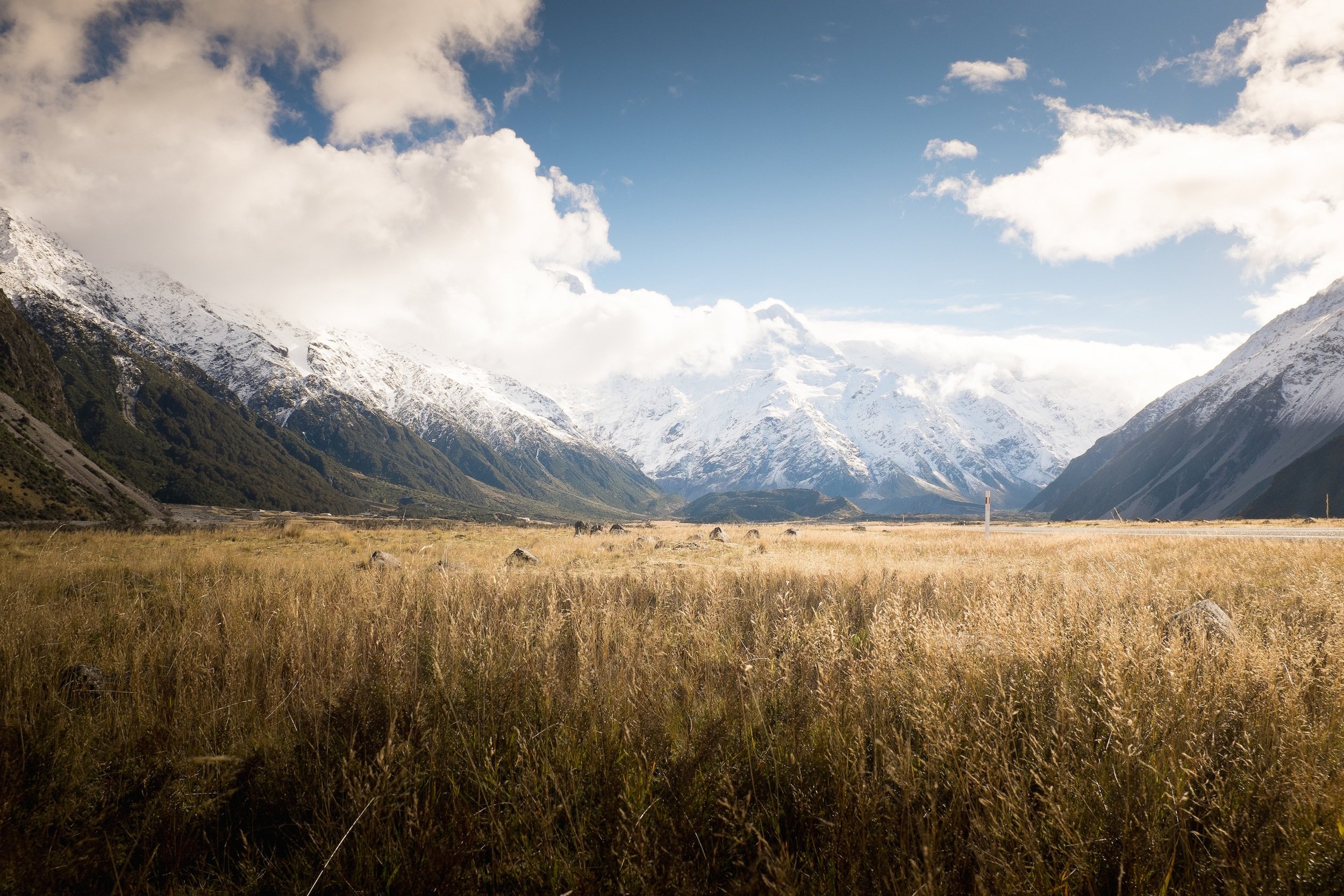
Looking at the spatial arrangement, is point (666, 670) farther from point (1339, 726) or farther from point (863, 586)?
point (863, 586)

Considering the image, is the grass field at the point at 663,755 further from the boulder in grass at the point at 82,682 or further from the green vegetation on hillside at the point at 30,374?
the green vegetation on hillside at the point at 30,374

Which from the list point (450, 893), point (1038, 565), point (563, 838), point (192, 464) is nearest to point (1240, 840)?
point (563, 838)

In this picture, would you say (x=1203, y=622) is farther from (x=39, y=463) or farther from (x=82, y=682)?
(x=39, y=463)

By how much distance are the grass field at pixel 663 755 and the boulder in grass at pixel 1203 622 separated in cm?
25

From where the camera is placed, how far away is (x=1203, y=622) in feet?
19.6

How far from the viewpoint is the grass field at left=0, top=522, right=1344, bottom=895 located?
8.07ft

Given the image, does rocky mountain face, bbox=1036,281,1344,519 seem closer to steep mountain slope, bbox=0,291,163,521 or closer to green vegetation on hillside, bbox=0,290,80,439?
steep mountain slope, bbox=0,291,163,521

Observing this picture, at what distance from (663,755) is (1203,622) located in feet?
21.2

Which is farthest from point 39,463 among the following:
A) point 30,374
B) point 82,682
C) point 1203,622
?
point 1203,622

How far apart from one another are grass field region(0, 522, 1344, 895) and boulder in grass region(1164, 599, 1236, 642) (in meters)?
0.25

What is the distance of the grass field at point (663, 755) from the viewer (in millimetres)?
2459

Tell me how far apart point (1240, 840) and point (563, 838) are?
310cm

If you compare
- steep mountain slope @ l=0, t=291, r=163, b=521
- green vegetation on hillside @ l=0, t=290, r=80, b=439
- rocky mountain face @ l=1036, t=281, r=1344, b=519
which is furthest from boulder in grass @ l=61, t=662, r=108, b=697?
rocky mountain face @ l=1036, t=281, r=1344, b=519

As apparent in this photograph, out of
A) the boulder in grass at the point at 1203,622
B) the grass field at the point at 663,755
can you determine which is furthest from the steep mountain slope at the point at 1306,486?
the grass field at the point at 663,755
